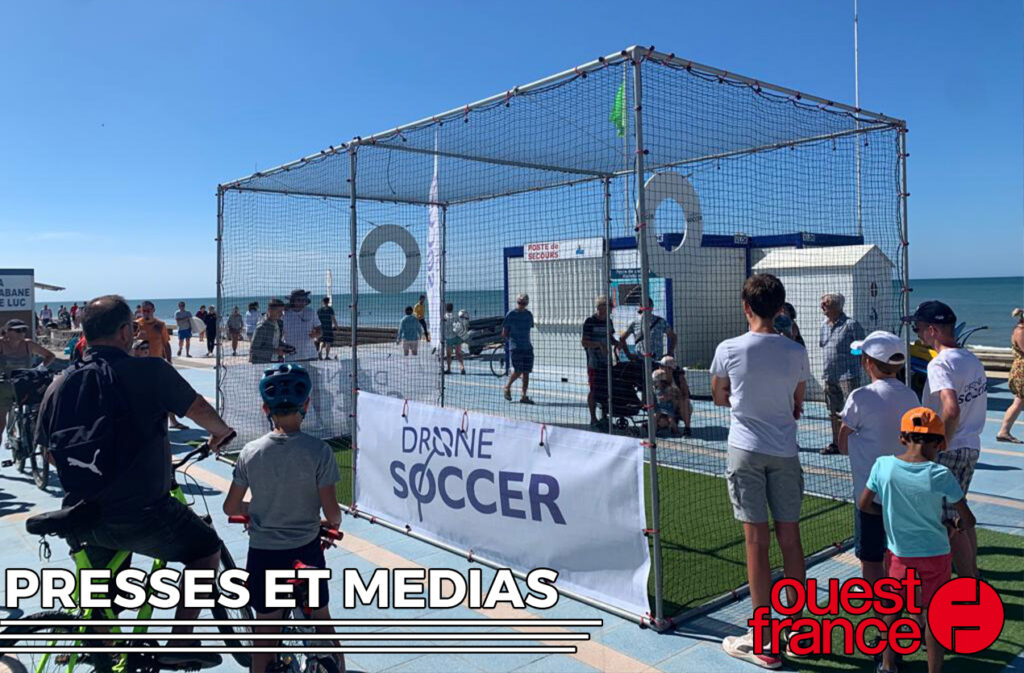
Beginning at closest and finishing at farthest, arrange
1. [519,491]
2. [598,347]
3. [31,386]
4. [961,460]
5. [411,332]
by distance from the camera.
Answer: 1. [961,460]
2. [519,491]
3. [31,386]
4. [598,347]
5. [411,332]

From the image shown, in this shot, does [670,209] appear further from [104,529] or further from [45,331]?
[45,331]

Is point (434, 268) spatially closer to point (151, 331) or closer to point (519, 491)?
point (151, 331)

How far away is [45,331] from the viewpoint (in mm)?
25938

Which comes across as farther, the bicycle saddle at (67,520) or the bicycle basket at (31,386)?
the bicycle basket at (31,386)

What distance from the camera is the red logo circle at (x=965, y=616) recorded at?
3202 millimetres

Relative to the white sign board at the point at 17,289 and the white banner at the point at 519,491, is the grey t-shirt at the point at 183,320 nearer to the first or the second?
the white sign board at the point at 17,289

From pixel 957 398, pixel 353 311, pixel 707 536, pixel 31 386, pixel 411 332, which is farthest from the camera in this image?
pixel 411 332

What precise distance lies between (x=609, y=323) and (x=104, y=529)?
599 centimetres

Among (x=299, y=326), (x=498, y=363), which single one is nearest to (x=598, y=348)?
(x=299, y=326)

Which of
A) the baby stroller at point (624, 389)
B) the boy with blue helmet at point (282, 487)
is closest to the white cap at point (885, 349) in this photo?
the boy with blue helmet at point (282, 487)

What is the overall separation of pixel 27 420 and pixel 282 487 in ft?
20.5

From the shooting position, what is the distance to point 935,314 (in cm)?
410

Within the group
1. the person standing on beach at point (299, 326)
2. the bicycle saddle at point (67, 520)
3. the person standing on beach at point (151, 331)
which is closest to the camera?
the bicycle saddle at point (67, 520)

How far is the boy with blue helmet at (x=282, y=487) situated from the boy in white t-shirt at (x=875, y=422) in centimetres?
254
